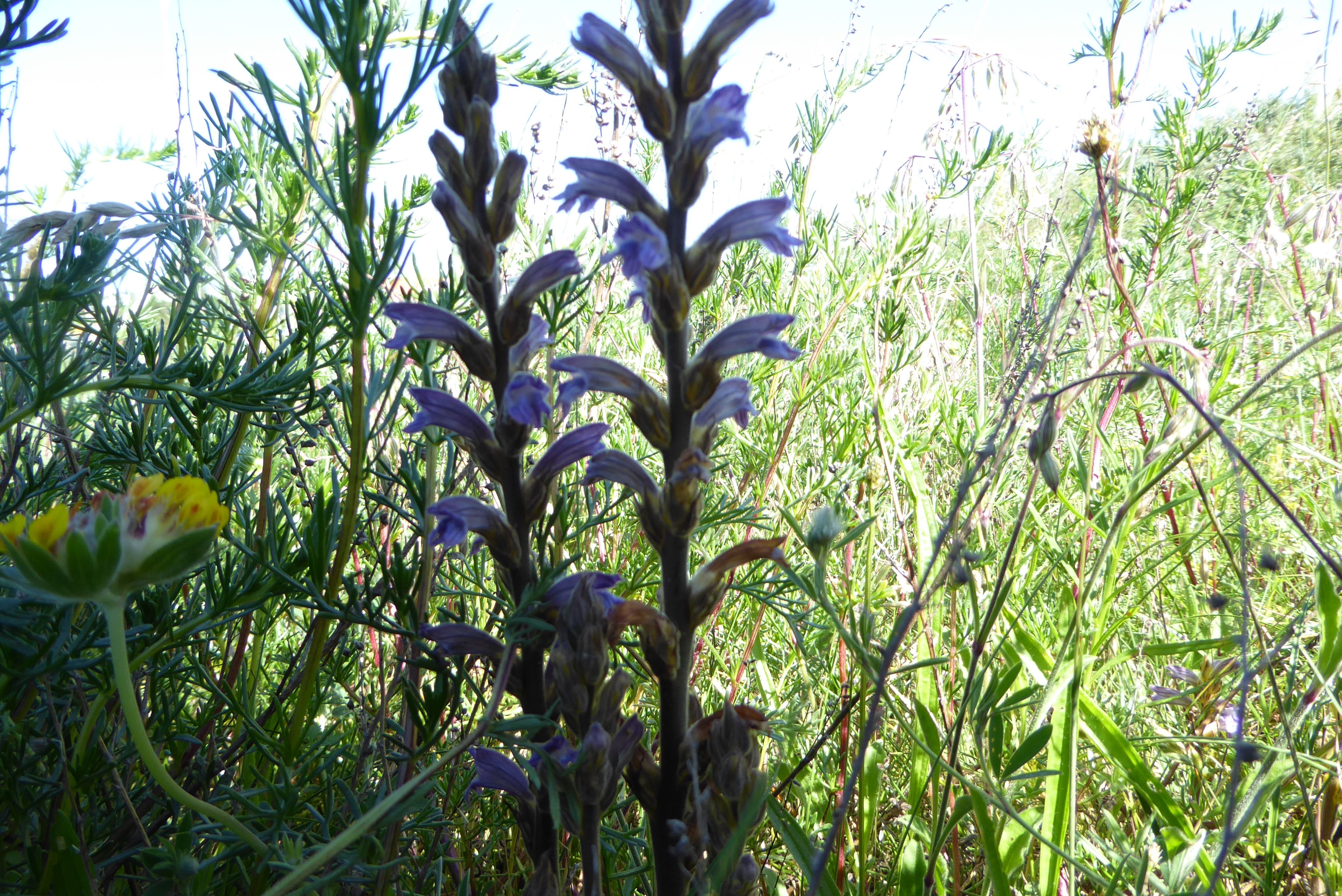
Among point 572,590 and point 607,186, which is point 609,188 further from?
→ point 572,590

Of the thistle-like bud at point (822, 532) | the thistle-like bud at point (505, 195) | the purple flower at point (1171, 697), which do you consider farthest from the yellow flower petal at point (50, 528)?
the purple flower at point (1171, 697)

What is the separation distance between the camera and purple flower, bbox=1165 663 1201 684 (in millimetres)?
2105

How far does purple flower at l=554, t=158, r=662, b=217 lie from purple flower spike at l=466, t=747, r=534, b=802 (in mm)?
755

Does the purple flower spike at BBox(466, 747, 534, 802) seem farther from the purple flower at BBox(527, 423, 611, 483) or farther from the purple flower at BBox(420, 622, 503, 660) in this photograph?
the purple flower at BBox(527, 423, 611, 483)

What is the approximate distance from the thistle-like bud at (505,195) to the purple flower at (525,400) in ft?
0.65

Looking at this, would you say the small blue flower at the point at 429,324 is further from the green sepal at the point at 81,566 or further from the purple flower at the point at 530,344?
the green sepal at the point at 81,566

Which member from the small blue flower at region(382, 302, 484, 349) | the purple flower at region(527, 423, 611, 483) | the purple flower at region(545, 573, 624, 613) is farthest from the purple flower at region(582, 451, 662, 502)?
the small blue flower at region(382, 302, 484, 349)

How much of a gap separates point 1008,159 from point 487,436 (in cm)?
261

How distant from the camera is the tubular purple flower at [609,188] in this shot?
43.9 inches

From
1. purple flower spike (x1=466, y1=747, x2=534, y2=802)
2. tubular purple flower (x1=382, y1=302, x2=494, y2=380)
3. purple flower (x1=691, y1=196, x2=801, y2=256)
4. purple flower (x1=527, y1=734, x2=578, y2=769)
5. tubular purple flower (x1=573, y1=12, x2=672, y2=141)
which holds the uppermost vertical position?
tubular purple flower (x1=573, y1=12, x2=672, y2=141)

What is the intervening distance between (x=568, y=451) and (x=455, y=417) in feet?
0.54

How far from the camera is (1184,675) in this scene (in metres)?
2.10

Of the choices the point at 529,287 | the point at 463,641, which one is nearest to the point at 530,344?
the point at 529,287

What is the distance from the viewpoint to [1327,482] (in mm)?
2939
